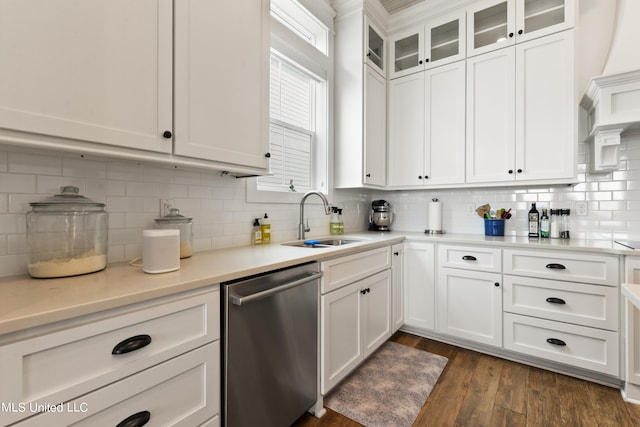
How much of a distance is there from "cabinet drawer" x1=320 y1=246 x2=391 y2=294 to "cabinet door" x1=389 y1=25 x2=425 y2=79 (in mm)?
1797

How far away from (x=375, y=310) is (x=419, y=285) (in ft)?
1.96

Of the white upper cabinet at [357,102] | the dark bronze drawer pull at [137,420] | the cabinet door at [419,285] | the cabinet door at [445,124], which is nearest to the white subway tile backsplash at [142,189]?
the dark bronze drawer pull at [137,420]

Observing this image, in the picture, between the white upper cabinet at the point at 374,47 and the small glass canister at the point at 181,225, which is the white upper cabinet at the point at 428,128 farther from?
the small glass canister at the point at 181,225

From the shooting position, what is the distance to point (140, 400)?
2.95ft

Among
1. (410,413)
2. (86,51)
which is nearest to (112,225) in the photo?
(86,51)

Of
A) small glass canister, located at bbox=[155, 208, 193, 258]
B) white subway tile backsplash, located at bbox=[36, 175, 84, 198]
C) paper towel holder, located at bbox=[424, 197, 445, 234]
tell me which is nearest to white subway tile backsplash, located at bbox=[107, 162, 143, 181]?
white subway tile backsplash, located at bbox=[36, 175, 84, 198]

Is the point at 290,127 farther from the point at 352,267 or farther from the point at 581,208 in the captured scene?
the point at 581,208

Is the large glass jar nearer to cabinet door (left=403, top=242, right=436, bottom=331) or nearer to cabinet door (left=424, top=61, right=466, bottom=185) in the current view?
cabinet door (left=403, top=242, right=436, bottom=331)

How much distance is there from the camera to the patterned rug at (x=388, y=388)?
1635mm

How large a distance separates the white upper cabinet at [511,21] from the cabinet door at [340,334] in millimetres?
2333

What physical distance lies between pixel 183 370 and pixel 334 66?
272 centimetres

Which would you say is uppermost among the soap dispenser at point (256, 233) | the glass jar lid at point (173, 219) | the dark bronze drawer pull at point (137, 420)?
the glass jar lid at point (173, 219)

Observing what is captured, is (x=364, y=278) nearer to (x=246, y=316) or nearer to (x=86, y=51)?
(x=246, y=316)

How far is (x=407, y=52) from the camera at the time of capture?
296 centimetres
